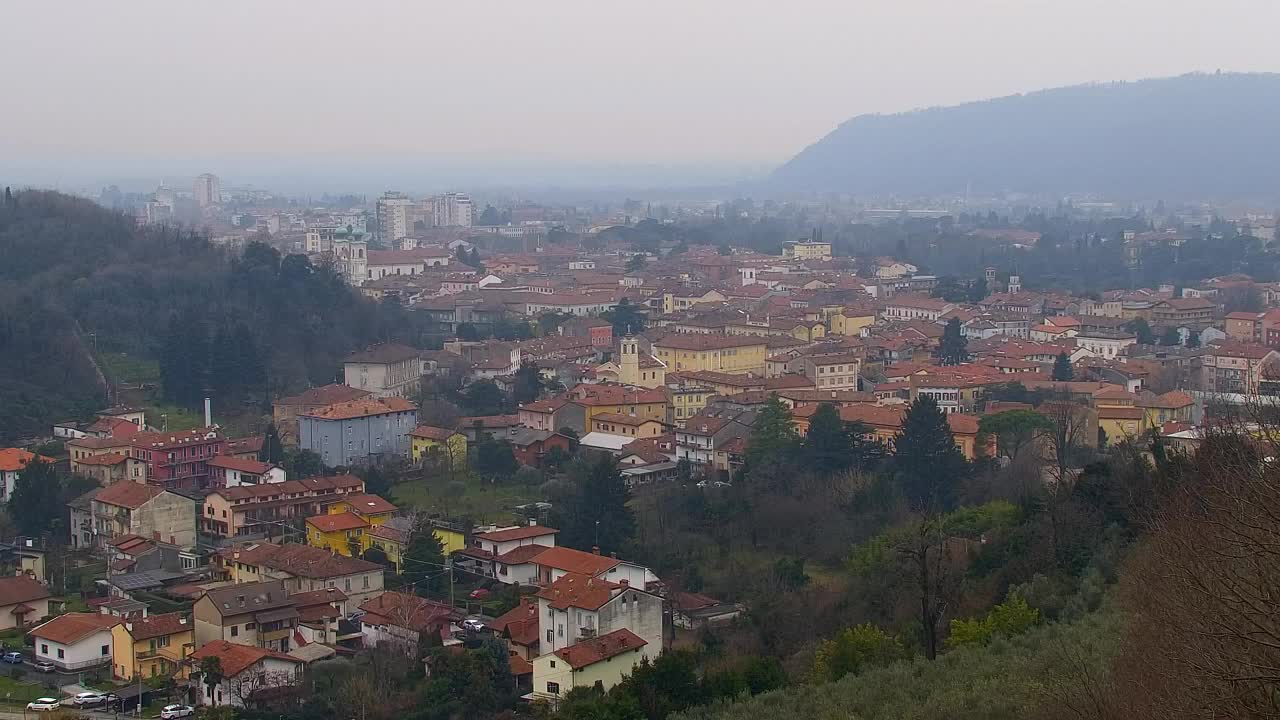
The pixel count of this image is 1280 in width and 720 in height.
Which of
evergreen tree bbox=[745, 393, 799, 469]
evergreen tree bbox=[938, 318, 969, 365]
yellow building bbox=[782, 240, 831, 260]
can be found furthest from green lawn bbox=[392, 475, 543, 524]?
yellow building bbox=[782, 240, 831, 260]

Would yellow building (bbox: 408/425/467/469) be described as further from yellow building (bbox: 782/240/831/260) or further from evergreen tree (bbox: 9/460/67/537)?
yellow building (bbox: 782/240/831/260)

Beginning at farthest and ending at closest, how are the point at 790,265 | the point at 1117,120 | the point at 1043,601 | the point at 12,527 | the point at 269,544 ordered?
the point at 1117,120, the point at 790,265, the point at 12,527, the point at 269,544, the point at 1043,601

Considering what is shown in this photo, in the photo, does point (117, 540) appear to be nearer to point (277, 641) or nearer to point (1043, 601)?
point (277, 641)

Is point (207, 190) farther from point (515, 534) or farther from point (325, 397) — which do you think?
point (515, 534)

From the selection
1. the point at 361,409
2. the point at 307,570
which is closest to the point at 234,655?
the point at 307,570

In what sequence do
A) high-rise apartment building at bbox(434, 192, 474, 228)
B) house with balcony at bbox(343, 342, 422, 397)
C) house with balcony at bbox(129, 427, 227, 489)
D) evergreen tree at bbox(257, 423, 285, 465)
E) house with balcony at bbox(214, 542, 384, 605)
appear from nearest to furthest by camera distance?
house with balcony at bbox(214, 542, 384, 605)
house with balcony at bbox(129, 427, 227, 489)
evergreen tree at bbox(257, 423, 285, 465)
house with balcony at bbox(343, 342, 422, 397)
high-rise apartment building at bbox(434, 192, 474, 228)

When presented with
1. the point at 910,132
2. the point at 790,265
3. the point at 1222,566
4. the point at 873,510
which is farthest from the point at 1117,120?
the point at 1222,566
